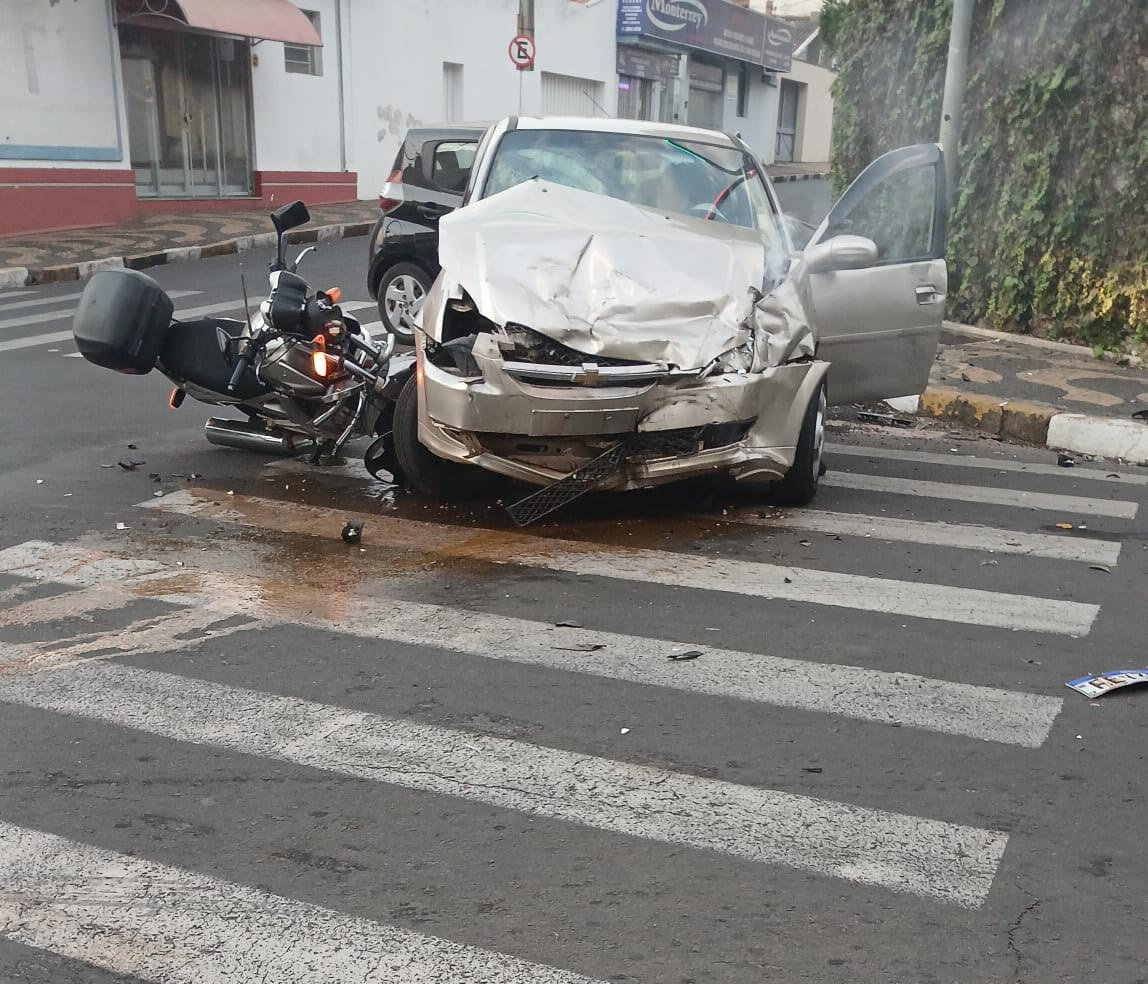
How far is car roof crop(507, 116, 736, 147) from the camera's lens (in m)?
7.65

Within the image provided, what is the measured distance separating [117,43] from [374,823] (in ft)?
63.8

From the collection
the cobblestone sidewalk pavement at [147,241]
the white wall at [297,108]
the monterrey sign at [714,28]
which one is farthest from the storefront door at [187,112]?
the monterrey sign at [714,28]

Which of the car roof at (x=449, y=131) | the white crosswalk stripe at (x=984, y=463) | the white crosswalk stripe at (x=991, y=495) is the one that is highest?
the car roof at (x=449, y=131)

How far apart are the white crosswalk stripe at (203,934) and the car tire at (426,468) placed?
3.37m

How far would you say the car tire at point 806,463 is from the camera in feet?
21.1

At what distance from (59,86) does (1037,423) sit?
52.4ft

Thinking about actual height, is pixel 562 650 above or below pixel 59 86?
below

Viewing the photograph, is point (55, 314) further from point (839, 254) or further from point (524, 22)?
point (524, 22)

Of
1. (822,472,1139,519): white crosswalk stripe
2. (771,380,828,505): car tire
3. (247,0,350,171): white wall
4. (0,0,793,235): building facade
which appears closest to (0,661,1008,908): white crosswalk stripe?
(771,380,828,505): car tire

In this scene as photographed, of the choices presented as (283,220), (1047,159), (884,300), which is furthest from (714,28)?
(283,220)

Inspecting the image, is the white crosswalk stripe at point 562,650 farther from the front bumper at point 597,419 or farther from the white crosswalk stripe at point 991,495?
the white crosswalk stripe at point 991,495

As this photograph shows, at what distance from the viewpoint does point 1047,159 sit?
37.2 ft

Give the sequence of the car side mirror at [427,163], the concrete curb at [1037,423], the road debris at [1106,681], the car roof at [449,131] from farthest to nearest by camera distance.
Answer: the car roof at [449,131]
the car side mirror at [427,163]
the concrete curb at [1037,423]
the road debris at [1106,681]

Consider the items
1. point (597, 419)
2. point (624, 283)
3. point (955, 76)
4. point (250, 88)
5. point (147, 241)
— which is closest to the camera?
point (597, 419)
